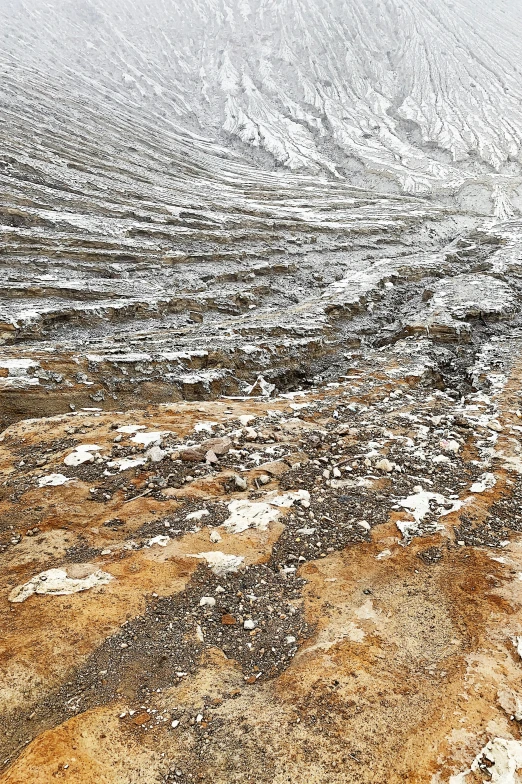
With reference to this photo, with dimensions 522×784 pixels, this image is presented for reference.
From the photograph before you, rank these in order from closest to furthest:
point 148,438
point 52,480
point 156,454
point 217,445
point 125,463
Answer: point 52,480, point 125,463, point 156,454, point 217,445, point 148,438

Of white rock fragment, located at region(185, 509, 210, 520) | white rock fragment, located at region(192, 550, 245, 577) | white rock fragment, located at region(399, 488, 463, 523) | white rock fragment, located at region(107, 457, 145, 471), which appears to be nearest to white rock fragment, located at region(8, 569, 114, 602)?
white rock fragment, located at region(192, 550, 245, 577)

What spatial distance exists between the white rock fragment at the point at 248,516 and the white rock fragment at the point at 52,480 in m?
2.77

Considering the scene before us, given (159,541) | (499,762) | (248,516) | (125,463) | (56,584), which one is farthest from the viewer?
(125,463)

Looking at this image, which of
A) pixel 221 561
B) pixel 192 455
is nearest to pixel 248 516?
pixel 221 561

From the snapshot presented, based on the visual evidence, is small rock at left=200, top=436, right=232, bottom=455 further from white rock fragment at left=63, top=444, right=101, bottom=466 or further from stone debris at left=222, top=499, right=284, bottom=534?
white rock fragment at left=63, top=444, right=101, bottom=466

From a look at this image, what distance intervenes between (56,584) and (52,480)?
2.50 m

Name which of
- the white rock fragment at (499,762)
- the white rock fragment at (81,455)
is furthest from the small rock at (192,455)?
the white rock fragment at (499,762)

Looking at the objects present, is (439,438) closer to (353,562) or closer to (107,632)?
(353,562)

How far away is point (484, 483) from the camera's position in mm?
7648

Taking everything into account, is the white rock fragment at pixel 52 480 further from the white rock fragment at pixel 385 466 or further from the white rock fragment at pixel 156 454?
the white rock fragment at pixel 385 466

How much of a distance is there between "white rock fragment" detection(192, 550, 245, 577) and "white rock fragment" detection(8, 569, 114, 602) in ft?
3.88

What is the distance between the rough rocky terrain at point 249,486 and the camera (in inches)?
149

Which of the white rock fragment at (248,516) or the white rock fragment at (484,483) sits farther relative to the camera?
the white rock fragment at (484,483)

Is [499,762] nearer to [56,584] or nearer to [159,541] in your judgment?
[159,541]
